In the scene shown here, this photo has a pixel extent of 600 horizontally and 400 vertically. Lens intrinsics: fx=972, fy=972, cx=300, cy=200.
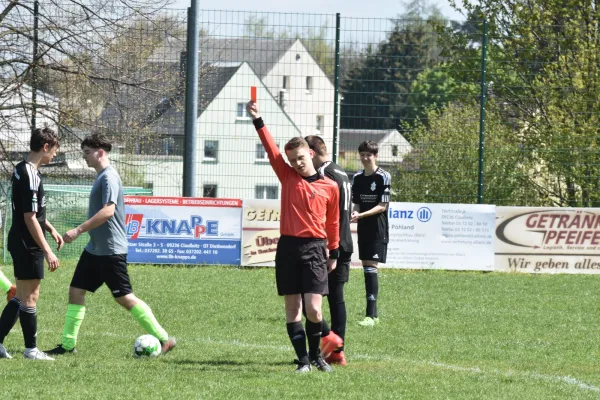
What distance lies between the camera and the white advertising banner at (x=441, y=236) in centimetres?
1797

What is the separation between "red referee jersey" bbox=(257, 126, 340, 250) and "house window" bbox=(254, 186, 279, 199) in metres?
10.5

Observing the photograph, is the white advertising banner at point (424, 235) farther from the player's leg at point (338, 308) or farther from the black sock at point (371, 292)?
the player's leg at point (338, 308)

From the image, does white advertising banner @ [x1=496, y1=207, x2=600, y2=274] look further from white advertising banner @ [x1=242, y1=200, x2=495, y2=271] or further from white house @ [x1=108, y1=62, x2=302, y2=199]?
white house @ [x1=108, y1=62, x2=302, y2=199]

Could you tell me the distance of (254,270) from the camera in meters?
17.6

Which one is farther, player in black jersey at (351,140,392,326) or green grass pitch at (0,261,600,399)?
player in black jersey at (351,140,392,326)

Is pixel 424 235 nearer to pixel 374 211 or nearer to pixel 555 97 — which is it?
pixel 555 97

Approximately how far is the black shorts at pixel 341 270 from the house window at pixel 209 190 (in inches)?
393

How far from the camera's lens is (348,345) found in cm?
960

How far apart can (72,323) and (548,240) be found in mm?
11802

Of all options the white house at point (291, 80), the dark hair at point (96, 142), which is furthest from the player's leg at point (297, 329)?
the white house at point (291, 80)

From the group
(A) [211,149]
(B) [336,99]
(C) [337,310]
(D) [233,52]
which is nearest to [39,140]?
(C) [337,310]

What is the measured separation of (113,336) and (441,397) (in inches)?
164

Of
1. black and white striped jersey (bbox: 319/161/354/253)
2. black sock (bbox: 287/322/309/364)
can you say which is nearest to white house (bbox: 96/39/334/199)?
black and white striped jersey (bbox: 319/161/354/253)

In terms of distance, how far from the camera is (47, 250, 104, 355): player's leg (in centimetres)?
840
